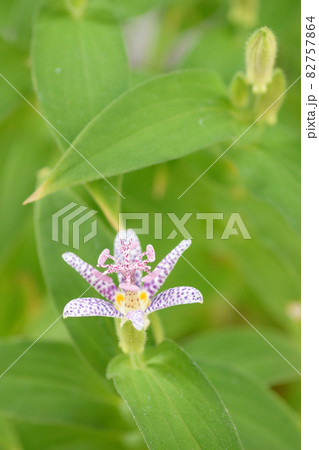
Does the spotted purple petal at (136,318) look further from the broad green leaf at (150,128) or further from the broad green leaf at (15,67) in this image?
the broad green leaf at (15,67)

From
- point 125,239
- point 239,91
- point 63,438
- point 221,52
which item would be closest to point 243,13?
point 221,52

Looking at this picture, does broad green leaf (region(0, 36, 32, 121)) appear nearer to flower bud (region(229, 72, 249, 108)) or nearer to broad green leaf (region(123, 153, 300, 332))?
broad green leaf (region(123, 153, 300, 332))

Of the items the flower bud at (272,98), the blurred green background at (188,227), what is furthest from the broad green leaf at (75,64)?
the flower bud at (272,98)

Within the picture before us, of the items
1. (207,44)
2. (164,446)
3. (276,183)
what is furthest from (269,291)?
(164,446)

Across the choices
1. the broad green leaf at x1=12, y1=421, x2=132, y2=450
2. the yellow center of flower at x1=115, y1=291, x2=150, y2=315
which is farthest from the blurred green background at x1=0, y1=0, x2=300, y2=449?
the yellow center of flower at x1=115, y1=291, x2=150, y2=315

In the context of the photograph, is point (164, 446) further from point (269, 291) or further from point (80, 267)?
point (269, 291)
